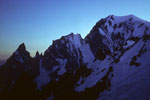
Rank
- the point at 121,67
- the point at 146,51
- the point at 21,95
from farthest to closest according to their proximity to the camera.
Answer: the point at 21,95, the point at 121,67, the point at 146,51

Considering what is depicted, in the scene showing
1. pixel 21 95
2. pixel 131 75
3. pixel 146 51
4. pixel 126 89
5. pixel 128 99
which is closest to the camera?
pixel 128 99

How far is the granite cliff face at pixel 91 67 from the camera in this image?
31727mm

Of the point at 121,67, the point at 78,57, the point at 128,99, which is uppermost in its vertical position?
the point at 78,57

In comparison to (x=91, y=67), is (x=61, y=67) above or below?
above

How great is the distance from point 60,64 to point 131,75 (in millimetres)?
112756

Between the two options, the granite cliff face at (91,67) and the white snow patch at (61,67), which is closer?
the granite cliff face at (91,67)

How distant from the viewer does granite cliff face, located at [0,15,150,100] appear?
31.7 metres

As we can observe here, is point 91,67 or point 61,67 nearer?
point 91,67

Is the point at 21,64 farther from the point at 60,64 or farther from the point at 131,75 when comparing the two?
the point at 131,75

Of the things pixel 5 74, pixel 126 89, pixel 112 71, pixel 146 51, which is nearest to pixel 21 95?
pixel 112 71

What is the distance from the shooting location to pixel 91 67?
64.0 metres

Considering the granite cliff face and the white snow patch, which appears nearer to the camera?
the granite cliff face

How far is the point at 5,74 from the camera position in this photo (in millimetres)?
136625

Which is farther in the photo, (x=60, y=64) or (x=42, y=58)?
(x=42, y=58)
